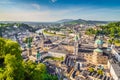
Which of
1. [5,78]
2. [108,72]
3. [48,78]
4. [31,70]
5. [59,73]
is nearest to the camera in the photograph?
[5,78]

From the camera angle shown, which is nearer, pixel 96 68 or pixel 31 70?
pixel 31 70

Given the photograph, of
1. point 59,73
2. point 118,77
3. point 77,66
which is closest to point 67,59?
point 77,66

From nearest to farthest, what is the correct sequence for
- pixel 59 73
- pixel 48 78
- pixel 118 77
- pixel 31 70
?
pixel 31 70 < pixel 48 78 < pixel 118 77 < pixel 59 73

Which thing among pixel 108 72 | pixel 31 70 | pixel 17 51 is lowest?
pixel 108 72

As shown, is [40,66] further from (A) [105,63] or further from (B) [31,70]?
(A) [105,63]

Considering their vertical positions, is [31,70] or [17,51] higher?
[17,51]

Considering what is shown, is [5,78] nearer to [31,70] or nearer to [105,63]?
[31,70]

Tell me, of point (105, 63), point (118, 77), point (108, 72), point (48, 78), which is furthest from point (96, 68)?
point (48, 78)
